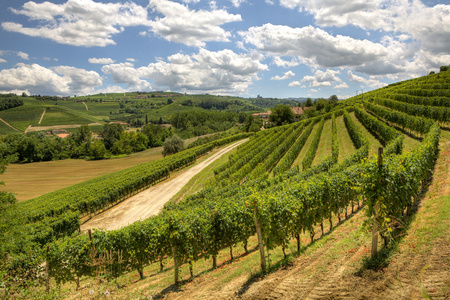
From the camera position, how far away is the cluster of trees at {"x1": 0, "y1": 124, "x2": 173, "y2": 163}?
279ft

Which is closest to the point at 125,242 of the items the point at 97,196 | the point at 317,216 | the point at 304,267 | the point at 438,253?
the point at 304,267

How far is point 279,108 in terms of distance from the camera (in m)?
95.8

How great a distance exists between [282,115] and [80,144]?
8983 centimetres

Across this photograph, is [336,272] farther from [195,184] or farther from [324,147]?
[324,147]

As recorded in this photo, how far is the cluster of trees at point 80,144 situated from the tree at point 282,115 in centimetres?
6227

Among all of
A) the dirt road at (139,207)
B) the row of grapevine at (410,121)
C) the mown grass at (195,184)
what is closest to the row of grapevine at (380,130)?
the row of grapevine at (410,121)

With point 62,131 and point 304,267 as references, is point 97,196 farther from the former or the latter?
point 62,131

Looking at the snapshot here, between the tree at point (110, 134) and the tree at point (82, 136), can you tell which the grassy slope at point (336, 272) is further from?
the tree at point (82, 136)

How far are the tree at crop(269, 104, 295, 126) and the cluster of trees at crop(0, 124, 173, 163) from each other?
204 ft

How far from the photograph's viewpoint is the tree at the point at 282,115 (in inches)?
3733

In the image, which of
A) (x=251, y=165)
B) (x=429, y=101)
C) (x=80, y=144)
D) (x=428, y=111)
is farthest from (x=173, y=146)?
(x=429, y=101)

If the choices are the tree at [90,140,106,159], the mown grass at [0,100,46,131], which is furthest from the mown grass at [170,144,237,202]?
the mown grass at [0,100,46,131]

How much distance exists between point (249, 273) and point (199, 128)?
154 meters

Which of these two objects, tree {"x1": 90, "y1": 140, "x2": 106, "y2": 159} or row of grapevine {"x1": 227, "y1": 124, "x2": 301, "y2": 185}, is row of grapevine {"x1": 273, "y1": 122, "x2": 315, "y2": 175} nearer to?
row of grapevine {"x1": 227, "y1": 124, "x2": 301, "y2": 185}
